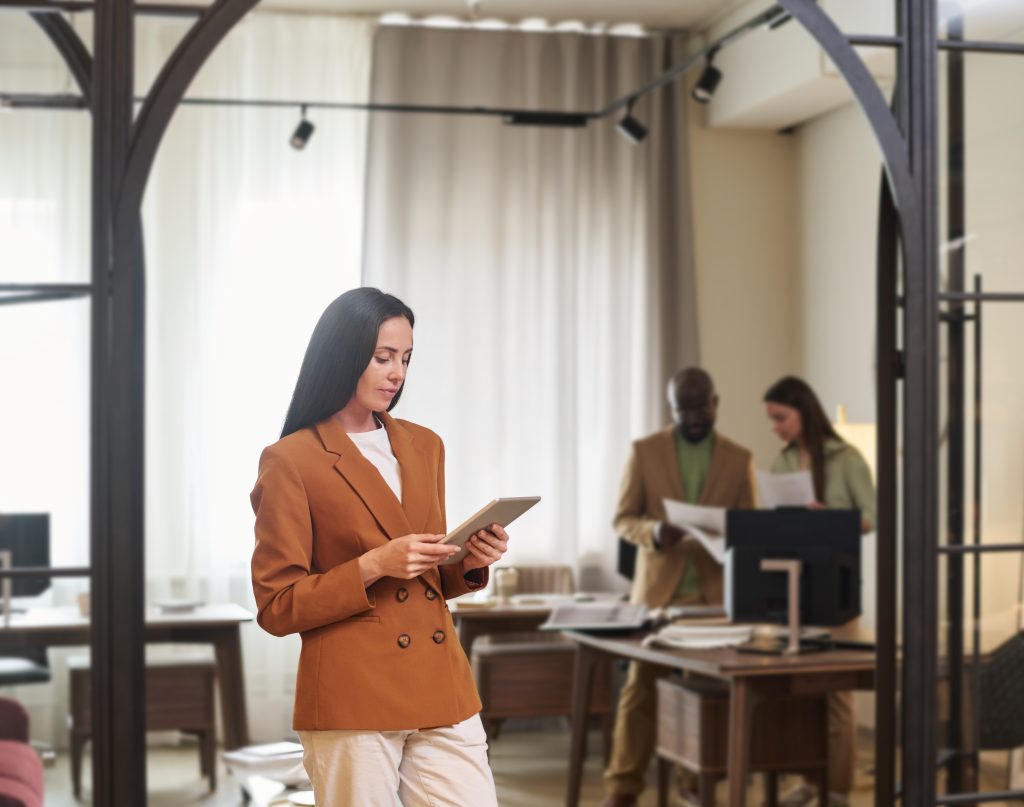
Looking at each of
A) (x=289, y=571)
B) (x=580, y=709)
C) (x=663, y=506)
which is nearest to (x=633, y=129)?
(x=663, y=506)

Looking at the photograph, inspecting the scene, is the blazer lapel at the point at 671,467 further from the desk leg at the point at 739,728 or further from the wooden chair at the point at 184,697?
the wooden chair at the point at 184,697

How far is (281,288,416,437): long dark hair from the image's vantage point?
224cm

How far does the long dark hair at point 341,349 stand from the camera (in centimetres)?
224

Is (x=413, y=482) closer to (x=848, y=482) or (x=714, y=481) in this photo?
(x=714, y=481)

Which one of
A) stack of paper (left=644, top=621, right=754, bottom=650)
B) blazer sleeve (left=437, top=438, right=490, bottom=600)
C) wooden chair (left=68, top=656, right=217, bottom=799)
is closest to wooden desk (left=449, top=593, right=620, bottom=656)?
wooden chair (left=68, top=656, right=217, bottom=799)

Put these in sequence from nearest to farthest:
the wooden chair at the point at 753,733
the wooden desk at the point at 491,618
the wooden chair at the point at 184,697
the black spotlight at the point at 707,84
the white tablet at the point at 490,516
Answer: the white tablet at the point at 490,516
the wooden chair at the point at 753,733
the wooden chair at the point at 184,697
the wooden desk at the point at 491,618
the black spotlight at the point at 707,84

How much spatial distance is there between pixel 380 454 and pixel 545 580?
5069 mm

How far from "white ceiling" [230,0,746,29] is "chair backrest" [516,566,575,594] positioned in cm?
295

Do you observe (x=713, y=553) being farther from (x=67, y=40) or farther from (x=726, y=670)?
(x=67, y=40)

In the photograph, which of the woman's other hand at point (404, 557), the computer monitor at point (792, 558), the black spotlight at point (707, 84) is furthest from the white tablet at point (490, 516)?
the black spotlight at point (707, 84)

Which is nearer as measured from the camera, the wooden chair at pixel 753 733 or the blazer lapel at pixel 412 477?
the blazer lapel at pixel 412 477

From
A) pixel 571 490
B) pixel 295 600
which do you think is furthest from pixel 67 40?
pixel 571 490

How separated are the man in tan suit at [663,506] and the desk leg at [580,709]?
0.16 metres

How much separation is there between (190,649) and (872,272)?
3795mm
